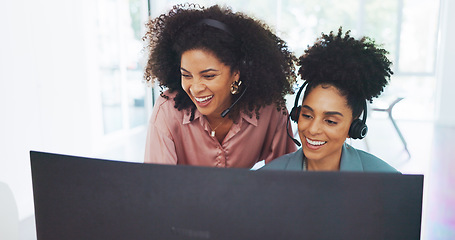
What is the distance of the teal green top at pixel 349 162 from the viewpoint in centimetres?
111

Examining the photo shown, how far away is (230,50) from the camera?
127cm

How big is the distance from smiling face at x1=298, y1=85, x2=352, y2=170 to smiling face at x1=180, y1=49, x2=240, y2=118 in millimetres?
328

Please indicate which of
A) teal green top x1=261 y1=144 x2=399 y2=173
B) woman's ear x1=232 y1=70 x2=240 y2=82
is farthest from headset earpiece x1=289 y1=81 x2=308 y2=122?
woman's ear x1=232 y1=70 x2=240 y2=82

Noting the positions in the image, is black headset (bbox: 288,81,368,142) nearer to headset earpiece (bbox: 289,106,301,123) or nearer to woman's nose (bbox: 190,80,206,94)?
headset earpiece (bbox: 289,106,301,123)

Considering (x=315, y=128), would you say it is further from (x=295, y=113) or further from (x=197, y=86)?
(x=197, y=86)

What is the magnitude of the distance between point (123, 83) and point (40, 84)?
2372 millimetres

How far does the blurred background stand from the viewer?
7.03ft

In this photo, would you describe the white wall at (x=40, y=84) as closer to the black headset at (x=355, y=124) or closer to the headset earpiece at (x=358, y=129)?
the black headset at (x=355, y=124)

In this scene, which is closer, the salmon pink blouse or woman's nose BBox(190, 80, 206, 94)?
woman's nose BBox(190, 80, 206, 94)

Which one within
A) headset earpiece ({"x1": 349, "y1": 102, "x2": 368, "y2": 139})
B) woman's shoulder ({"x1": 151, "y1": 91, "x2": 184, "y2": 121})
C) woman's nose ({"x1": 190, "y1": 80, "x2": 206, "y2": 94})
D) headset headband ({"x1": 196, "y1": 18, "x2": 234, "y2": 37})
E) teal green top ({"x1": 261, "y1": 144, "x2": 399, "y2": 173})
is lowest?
teal green top ({"x1": 261, "y1": 144, "x2": 399, "y2": 173})
